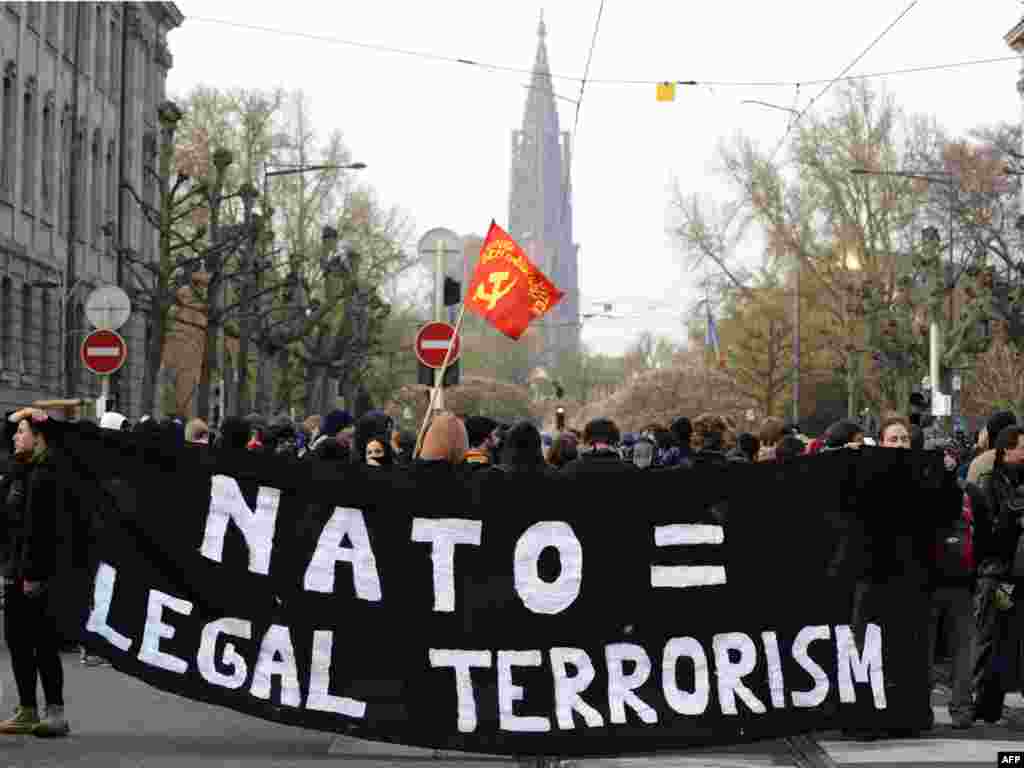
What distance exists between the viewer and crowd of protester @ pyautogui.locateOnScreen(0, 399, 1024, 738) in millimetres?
11438

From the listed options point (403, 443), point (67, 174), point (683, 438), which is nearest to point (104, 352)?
point (403, 443)

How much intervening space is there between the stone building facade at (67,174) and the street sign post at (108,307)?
8.07 meters

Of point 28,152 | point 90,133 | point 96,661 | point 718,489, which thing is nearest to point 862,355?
point 90,133

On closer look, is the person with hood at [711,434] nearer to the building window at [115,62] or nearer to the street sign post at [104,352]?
the street sign post at [104,352]

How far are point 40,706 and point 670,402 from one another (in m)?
67.3

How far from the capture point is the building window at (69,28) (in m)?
51.8

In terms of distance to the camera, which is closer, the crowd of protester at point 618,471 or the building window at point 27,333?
the crowd of protester at point 618,471

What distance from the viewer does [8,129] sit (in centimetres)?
4631

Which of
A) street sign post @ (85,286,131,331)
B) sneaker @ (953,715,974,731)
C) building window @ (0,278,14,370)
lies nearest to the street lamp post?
building window @ (0,278,14,370)

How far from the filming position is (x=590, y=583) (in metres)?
10.6

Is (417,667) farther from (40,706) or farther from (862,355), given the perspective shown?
(862,355)

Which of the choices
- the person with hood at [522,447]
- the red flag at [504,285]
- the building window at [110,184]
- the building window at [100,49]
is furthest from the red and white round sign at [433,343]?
the building window at [110,184]

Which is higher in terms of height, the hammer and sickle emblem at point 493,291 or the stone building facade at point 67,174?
the stone building facade at point 67,174

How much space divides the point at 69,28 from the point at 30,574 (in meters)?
42.2
